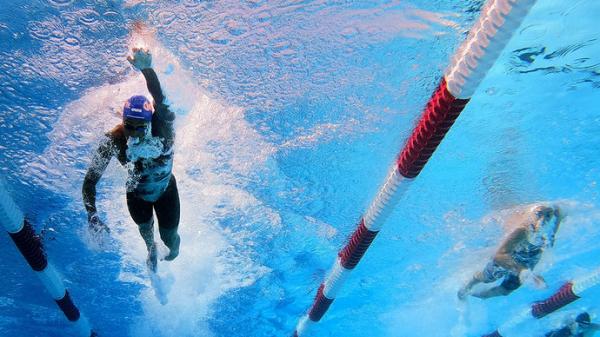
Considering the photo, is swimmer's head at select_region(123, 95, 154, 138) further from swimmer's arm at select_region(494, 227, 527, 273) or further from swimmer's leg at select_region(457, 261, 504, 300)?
swimmer's leg at select_region(457, 261, 504, 300)

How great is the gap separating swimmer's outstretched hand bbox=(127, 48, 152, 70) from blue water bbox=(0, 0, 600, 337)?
3.78 feet

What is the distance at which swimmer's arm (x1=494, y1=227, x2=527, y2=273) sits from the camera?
773 centimetres

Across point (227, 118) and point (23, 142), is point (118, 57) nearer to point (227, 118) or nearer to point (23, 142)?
point (227, 118)

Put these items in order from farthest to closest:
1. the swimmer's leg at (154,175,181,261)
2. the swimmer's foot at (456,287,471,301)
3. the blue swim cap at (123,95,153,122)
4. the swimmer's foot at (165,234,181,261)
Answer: the swimmer's foot at (456,287,471,301) < the swimmer's foot at (165,234,181,261) < the swimmer's leg at (154,175,181,261) < the blue swim cap at (123,95,153,122)

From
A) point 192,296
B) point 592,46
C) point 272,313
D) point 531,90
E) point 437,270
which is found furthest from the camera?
point 272,313

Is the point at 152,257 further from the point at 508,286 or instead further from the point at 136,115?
the point at 508,286

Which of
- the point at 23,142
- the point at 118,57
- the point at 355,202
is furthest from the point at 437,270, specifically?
the point at 23,142

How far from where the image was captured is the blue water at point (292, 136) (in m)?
4.29

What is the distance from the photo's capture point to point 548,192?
23.5 ft

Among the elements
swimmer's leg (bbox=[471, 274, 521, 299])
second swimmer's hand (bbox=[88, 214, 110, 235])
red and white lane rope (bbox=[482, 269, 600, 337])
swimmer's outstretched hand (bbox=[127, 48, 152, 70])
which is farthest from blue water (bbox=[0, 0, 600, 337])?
second swimmer's hand (bbox=[88, 214, 110, 235])

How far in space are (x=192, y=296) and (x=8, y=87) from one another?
7559 mm

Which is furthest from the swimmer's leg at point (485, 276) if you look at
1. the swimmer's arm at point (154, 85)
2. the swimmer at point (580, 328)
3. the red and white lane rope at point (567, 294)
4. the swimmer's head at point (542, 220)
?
the swimmer's arm at point (154, 85)

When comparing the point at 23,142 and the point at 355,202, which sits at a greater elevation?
the point at 23,142

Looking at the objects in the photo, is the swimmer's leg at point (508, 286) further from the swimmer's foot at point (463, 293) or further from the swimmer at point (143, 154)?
the swimmer at point (143, 154)
